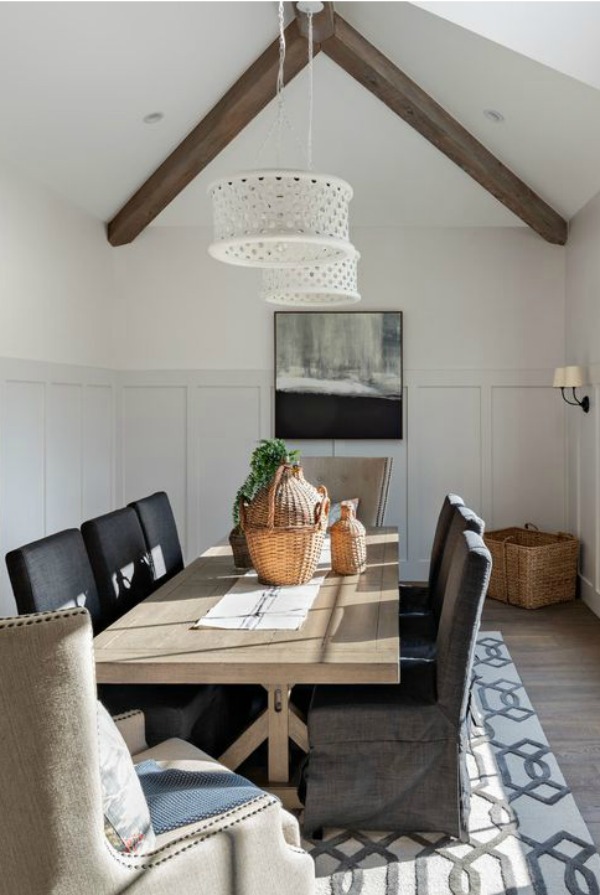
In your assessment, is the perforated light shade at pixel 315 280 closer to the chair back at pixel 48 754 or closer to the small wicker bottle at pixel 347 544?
the small wicker bottle at pixel 347 544

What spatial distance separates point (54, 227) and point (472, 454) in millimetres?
3173

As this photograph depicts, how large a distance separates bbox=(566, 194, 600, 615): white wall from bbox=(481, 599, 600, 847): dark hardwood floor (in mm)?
391

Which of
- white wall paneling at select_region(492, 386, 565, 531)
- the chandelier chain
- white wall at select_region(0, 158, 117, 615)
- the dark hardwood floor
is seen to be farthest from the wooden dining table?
white wall paneling at select_region(492, 386, 565, 531)

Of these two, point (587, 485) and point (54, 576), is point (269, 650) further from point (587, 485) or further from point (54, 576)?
point (587, 485)

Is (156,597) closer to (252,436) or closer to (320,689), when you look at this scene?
(320,689)

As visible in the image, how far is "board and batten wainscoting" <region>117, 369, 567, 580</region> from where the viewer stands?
5617 millimetres

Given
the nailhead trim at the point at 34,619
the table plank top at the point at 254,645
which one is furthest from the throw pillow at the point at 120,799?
the table plank top at the point at 254,645

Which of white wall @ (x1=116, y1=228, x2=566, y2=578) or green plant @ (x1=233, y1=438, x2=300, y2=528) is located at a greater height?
white wall @ (x1=116, y1=228, x2=566, y2=578)

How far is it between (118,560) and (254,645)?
96 centimetres

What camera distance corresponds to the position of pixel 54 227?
464 cm

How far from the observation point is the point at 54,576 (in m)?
2.30

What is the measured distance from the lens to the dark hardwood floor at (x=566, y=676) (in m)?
2.71

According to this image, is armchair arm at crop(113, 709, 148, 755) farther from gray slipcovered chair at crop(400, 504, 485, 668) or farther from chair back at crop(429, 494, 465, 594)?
chair back at crop(429, 494, 465, 594)

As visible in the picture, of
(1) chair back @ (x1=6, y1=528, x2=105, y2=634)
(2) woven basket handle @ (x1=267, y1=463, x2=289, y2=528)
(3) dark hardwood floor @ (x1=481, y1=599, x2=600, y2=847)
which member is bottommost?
(3) dark hardwood floor @ (x1=481, y1=599, x2=600, y2=847)
